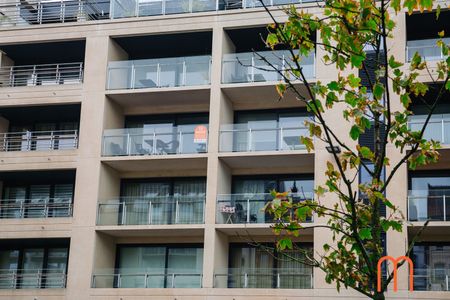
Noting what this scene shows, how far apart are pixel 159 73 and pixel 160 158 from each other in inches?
126

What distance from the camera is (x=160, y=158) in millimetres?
29234

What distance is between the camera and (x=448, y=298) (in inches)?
987

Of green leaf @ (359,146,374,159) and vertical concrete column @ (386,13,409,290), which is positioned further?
vertical concrete column @ (386,13,409,290)

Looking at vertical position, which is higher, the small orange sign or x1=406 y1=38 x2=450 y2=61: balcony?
x1=406 y1=38 x2=450 y2=61: balcony

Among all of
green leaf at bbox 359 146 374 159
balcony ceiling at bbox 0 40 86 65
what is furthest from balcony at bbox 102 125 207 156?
green leaf at bbox 359 146 374 159

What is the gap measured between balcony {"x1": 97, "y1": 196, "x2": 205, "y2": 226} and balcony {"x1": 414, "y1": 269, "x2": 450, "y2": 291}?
7557 mm

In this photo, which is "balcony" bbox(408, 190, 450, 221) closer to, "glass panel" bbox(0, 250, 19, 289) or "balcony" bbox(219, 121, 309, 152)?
"balcony" bbox(219, 121, 309, 152)

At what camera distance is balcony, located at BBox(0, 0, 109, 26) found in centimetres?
3244

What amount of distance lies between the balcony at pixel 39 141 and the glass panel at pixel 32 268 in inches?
159

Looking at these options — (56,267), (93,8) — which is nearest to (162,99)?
(93,8)

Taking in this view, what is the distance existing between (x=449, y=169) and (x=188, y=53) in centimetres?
1096

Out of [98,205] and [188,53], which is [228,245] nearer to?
[98,205]

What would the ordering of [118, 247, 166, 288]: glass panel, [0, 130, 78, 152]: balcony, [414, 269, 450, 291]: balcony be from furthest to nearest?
[0, 130, 78, 152]: balcony
[118, 247, 166, 288]: glass panel
[414, 269, 450, 291]: balcony

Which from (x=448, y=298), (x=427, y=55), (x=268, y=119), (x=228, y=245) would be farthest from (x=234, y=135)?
(x=448, y=298)
